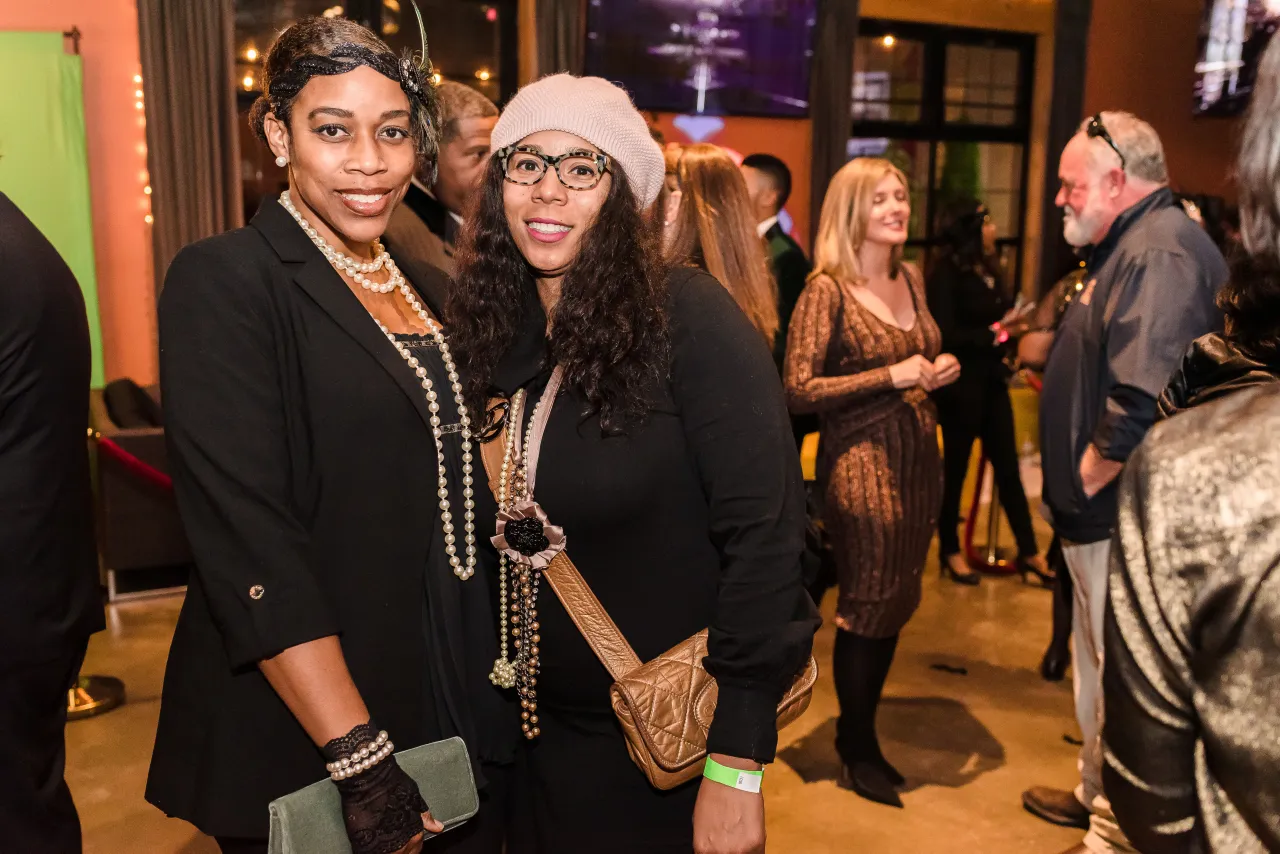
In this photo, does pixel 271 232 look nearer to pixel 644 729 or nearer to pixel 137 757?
pixel 644 729

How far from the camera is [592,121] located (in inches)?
65.3

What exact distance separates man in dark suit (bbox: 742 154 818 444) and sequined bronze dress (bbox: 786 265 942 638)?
1278 millimetres

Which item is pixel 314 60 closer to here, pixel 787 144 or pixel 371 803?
pixel 371 803

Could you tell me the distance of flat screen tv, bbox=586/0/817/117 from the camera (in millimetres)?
7863

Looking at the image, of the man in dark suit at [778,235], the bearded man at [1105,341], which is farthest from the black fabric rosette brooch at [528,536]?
the man in dark suit at [778,235]

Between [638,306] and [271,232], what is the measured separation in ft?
1.74

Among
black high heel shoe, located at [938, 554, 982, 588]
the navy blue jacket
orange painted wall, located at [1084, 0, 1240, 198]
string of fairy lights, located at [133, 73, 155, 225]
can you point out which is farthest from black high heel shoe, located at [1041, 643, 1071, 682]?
orange painted wall, located at [1084, 0, 1240, 198]

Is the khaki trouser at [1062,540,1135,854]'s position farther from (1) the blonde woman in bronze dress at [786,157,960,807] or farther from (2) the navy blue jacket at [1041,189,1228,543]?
(1) the blonde woman in bronze dress at [786,157,960,807]

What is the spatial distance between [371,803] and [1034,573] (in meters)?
4.84

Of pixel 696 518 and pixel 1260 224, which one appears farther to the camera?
pixel 696 518

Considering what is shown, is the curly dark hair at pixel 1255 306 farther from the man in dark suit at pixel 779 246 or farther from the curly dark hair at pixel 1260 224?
the man in dark suit at pixel 779 246

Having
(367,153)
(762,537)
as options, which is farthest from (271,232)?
(762,537)

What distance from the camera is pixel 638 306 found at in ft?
5.24

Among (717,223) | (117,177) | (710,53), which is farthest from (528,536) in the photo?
(710,53)
